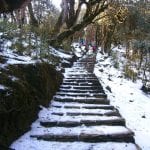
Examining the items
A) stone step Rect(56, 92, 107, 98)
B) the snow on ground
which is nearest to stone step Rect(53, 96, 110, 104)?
stone step Rect(56, 92, 107, 98)

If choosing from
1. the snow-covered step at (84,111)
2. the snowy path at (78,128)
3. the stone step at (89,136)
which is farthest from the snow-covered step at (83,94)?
the stone step at (89,136)

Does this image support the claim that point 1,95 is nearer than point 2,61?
Yes

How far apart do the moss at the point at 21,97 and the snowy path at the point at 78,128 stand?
215mm

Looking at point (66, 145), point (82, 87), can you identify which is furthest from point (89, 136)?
point (82, 87)

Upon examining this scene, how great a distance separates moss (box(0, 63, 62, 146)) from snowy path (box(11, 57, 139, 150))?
22 centimetres

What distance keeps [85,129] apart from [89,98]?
212 cm

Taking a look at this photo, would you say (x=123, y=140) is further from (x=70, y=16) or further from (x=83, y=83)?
(x=70, y=16)

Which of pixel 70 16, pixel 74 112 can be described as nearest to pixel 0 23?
pixel 74 112

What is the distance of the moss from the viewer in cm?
511

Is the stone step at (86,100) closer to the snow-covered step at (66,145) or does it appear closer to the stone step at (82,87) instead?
the stone step at (82,87)

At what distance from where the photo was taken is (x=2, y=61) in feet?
22.1

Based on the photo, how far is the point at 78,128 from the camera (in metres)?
6.37

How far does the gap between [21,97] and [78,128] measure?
1.35 metres

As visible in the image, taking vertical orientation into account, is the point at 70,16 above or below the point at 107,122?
above
